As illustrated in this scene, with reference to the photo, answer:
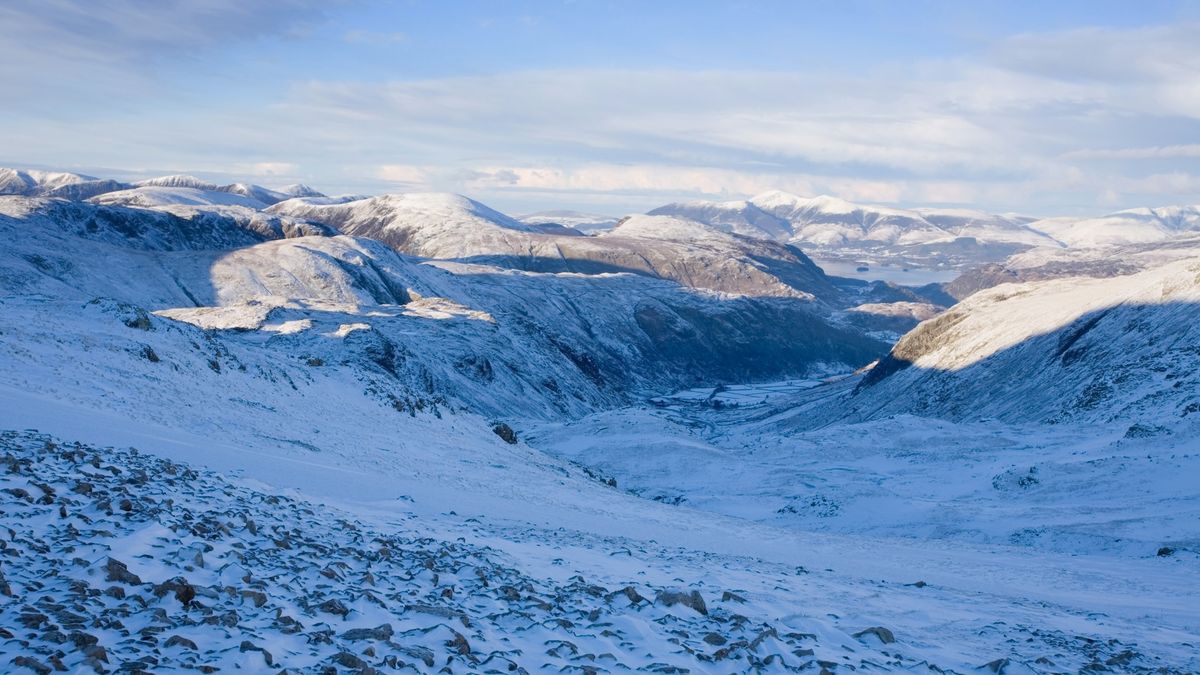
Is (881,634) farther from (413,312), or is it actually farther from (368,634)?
(413,312)

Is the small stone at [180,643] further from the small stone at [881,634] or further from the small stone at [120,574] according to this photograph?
the small stone at [881,634]

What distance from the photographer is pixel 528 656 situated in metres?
8.35

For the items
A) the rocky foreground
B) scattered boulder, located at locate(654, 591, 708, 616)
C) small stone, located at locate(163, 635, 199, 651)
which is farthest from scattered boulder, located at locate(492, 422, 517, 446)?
small stone, located at locate(163, 635, 199, 651)

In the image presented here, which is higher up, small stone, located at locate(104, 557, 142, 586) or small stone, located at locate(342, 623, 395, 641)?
small stone, located at locate(104, 557, 142, 586)

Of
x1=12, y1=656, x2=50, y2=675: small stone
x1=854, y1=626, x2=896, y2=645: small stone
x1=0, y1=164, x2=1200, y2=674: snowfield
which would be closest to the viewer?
x1=12, y1=656, x2=50, y2=675: small stone

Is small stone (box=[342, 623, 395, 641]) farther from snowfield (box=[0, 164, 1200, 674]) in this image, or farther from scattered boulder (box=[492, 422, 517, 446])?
scattered boulder (box=[492, 422, 517, 446])

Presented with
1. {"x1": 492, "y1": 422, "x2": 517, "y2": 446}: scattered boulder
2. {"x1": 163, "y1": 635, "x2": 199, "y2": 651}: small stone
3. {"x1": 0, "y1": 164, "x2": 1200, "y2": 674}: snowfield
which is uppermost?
{"x1": 163, "y1": 635, "x2": 199, "y2": 651}: small stone

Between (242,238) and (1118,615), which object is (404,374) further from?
(242,238)

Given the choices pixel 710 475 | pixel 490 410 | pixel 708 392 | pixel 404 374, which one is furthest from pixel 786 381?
pixel 710 475

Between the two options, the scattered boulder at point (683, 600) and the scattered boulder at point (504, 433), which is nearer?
the scattered boulder at point (683, 600)

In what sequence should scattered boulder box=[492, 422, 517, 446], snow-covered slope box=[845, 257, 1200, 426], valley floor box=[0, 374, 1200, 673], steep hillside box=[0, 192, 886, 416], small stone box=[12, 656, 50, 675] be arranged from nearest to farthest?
small stone box=[12, 656, 50, 675], valley floor box=[0, 374, 1200, 673], scattered boulder box=[492, 422, 517, 446], snow-covered slope box=[845, 257, 1200, 426], steep hillside box=[0, 192, 886, 416]

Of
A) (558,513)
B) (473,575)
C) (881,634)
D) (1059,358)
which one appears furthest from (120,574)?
(1059,358)

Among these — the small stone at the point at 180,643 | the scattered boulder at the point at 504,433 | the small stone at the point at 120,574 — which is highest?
the small stone at the point at 120,574

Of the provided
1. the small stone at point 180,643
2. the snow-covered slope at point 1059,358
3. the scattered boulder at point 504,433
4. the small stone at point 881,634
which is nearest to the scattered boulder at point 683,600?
the small stone at point 881,634
